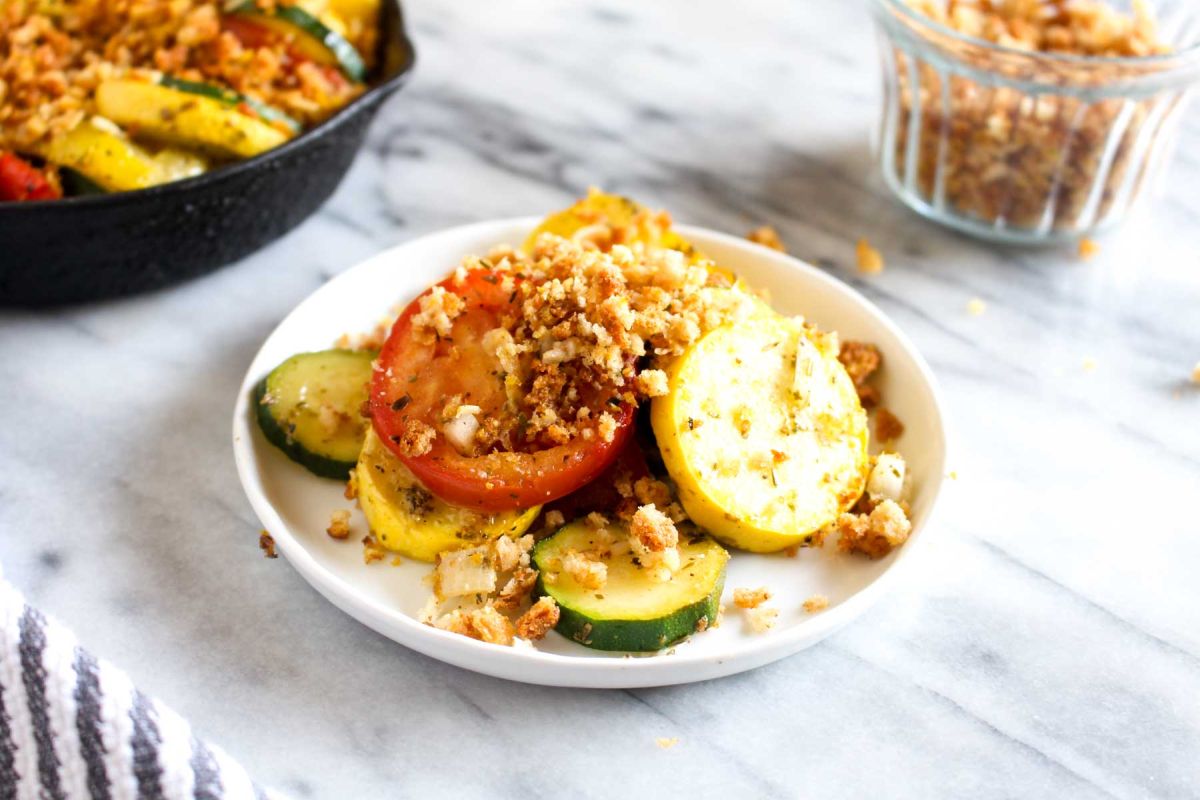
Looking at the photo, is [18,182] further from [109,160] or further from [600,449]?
[600,449]

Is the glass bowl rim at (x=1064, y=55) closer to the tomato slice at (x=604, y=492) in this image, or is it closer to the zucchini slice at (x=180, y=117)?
the tomato slice at (x=604, y=492)

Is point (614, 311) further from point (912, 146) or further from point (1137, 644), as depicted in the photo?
point (912, 146)

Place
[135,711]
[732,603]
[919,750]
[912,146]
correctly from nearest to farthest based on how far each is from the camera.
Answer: [135,711] < [919,750] < [732,603] < [912,146]

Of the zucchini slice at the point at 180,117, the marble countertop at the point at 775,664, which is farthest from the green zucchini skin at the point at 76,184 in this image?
the marble countertop at the point at 775,664

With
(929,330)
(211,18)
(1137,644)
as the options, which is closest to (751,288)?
(929,330)

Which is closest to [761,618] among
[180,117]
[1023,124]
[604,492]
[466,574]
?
[604,492]

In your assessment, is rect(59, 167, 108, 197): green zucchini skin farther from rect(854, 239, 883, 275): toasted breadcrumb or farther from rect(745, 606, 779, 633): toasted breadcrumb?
rect(854, 239, 883, 275): toasted breadcrumb

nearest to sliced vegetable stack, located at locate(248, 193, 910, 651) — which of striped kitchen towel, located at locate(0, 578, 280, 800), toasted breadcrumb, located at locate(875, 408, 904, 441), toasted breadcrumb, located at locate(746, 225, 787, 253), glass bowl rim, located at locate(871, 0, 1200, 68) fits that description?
toasted breadcrumb, located at locate(875, 408, 904, 441)
